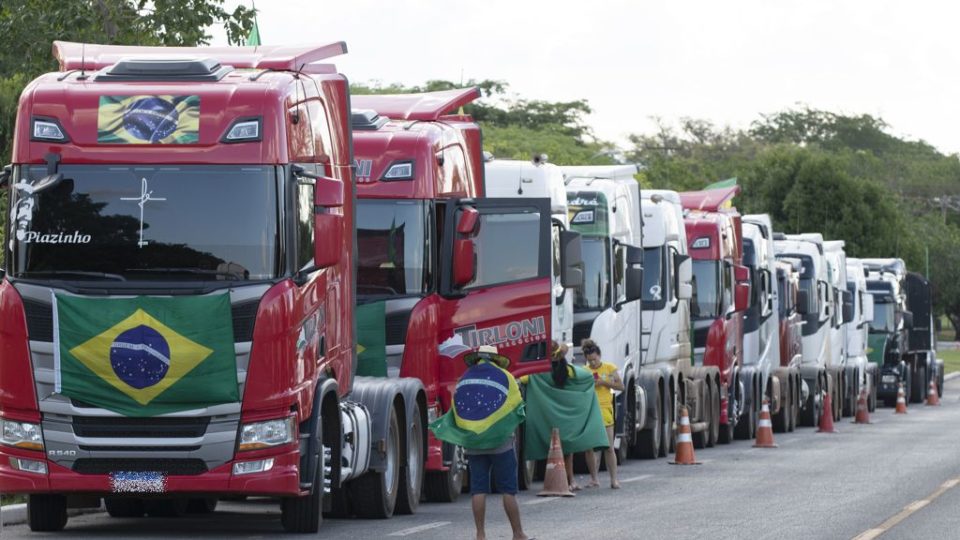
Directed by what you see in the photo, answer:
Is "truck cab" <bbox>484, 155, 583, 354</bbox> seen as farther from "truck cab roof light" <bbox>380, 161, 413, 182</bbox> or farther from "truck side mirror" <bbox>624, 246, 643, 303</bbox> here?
"truck cab roof light" <bbox>380, 161, 413, 182</bbox>

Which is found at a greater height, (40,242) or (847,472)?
(40,242)

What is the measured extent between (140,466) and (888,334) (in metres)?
41.8

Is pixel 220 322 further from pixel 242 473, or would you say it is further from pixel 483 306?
pixel 483 306

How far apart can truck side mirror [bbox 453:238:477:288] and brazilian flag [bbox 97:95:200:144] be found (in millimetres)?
3686

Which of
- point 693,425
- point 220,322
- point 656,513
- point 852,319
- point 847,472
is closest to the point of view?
point 220,322

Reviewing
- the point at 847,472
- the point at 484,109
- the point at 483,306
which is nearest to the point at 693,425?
the point at 847,472

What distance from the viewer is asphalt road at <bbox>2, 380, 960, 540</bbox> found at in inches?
603

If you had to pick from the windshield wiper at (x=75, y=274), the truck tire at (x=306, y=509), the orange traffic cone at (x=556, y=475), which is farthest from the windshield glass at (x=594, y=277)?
the windshield wiper at (x=75, y=274)

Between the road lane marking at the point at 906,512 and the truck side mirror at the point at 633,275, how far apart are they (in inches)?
201

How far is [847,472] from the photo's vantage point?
23.3 m

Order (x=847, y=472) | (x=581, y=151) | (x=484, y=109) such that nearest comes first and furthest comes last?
(x=847, y=472) < (x=581, y=151) < (x=484, y=109)

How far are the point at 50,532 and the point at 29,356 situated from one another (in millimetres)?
1681

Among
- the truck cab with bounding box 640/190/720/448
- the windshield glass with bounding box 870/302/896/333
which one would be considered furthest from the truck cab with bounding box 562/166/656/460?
the windshield glass with bounding box 870/302/896/333

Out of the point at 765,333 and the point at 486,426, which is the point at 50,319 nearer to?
the point at 486,426
